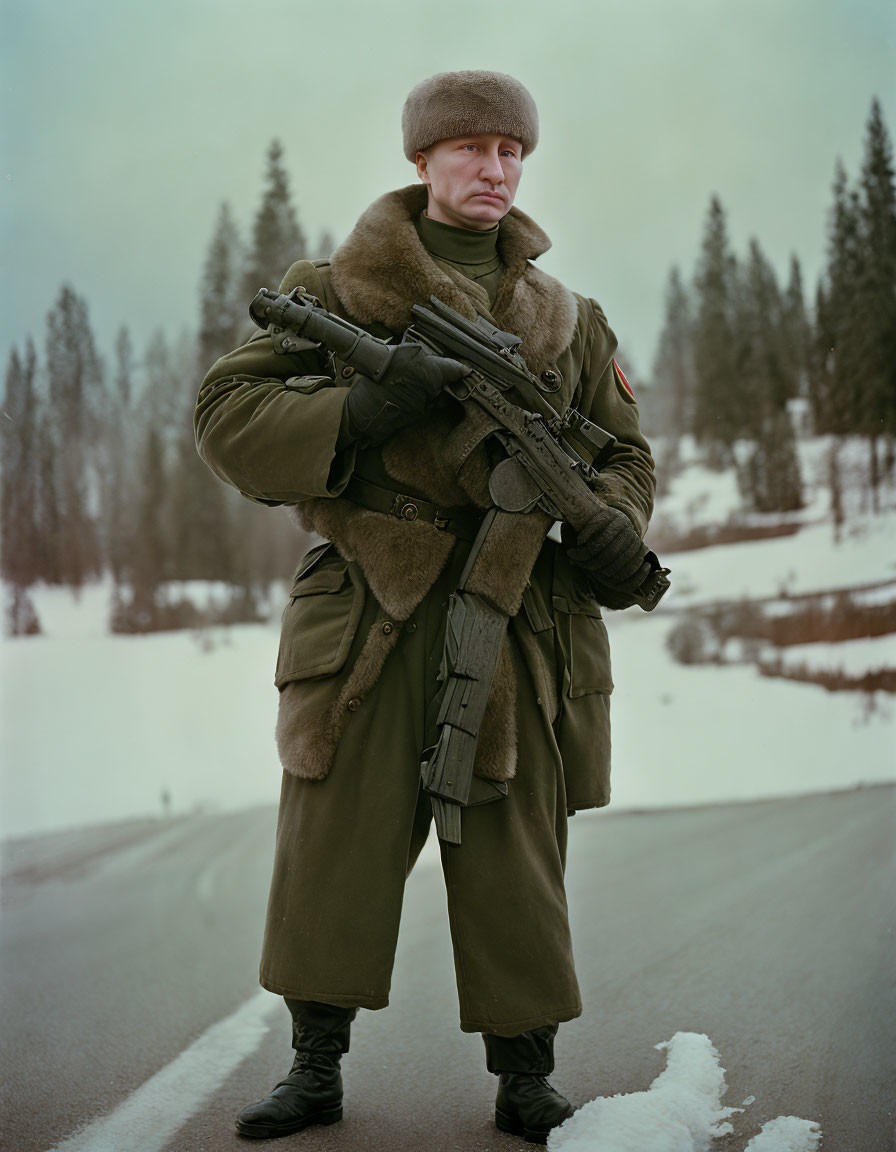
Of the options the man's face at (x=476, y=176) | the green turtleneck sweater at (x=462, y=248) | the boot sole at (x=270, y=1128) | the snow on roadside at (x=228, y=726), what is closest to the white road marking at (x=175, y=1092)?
the boot sole at (x=270, y=1128)

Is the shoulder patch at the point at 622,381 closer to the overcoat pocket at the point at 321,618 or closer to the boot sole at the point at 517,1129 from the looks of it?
the overcoat pocket at the point at 321,618

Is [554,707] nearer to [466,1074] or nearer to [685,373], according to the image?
[466,1074]

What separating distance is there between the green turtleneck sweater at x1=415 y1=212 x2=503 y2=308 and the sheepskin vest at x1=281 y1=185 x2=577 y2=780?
0.05 metres

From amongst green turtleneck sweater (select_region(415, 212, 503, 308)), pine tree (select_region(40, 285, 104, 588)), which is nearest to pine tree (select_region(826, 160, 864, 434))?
pine tree (select_region(40, 285, 104, 588))

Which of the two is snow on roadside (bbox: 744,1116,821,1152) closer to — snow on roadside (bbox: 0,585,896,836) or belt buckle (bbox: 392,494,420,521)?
belt buckle (bbox: 392,494,420,521)

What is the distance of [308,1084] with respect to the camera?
5.78 ft

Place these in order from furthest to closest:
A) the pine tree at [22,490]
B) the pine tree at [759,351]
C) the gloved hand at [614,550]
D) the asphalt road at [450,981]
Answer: the pine tree at [759,351] → the pine tree at [22,490] → the asphalt road at [450,981] → the gloved hand at [614,550]

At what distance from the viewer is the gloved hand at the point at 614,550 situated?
1.75 meters

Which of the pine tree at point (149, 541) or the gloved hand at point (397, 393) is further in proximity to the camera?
the pine tree at point (149, 541)

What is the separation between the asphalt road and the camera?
73.6 inches

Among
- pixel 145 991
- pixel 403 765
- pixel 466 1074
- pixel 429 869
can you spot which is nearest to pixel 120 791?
pixel 429 869

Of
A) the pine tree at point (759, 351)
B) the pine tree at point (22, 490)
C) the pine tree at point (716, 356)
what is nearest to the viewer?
the pine tree at point (22, 490)

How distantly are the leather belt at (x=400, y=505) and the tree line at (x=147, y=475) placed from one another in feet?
9.22

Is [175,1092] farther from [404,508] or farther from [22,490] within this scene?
[22,490]
